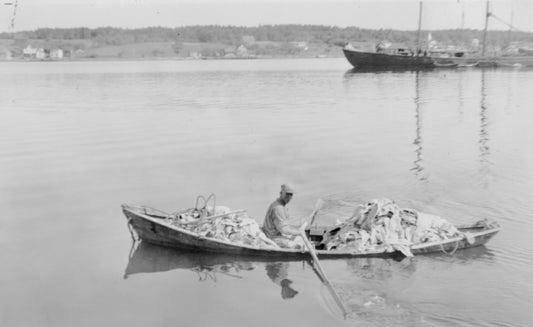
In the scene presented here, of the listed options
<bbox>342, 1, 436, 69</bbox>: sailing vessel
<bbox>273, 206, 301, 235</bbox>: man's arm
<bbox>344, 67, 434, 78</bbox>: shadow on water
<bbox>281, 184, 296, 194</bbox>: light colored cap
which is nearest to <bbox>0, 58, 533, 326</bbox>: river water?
<bbox>273, 206, 301, 235</bbox>: man's arm

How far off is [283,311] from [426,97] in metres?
36.6

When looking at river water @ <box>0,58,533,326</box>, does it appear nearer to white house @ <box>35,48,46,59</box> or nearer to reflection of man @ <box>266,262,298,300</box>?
reflection of man @ <box>266,262,298,300</box>

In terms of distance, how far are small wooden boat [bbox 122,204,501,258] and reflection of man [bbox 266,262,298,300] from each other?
0.68ft

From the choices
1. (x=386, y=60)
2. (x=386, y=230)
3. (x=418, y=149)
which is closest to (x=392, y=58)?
(x=386, y=60)

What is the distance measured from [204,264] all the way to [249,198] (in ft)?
15.9

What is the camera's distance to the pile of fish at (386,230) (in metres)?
12.9

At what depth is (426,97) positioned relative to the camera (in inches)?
1770

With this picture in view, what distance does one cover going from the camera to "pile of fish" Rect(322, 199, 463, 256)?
12906mm

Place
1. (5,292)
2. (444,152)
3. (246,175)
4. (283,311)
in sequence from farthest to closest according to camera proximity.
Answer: (444,152) < (246,175) < (5,292) < (283,311)

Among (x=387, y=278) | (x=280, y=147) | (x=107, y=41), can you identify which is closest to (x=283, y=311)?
(x=387, y=278)

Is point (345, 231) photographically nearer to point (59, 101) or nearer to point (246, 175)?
point (246, 175)

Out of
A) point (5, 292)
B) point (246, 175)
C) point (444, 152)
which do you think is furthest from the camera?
point (444, 152)

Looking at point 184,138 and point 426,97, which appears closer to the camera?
point 184,138

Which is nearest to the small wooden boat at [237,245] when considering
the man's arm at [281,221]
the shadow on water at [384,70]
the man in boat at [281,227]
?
the man in boat at [281,227]
